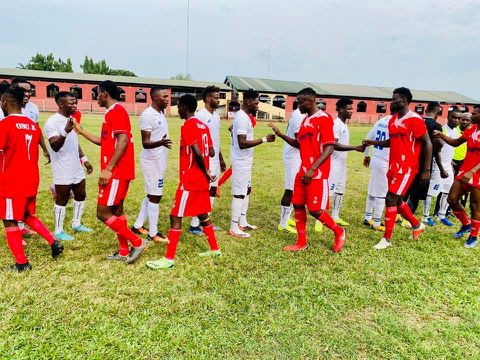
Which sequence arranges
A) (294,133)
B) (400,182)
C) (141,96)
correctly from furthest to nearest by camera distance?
(141,96) → (294,133) → (400,182)

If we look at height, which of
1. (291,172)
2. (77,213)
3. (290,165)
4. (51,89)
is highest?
(51,89)

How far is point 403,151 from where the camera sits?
17.0 feet

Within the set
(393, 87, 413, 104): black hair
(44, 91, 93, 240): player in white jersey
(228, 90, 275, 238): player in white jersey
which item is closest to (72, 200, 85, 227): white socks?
(44, 91, 93, 240): player in white jersey

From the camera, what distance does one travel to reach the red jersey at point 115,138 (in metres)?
4.12

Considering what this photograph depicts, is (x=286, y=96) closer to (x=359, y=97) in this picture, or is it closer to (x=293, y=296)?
(x=359, y=97)

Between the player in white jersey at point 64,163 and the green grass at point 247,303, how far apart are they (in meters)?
0.45

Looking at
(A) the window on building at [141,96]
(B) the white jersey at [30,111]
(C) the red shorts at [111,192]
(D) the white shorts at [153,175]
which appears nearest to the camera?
(C) the red shorts at [111,192]

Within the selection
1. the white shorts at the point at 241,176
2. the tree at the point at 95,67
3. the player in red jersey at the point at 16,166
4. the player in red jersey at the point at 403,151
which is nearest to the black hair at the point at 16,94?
the player in red jersey at the point at 16,166

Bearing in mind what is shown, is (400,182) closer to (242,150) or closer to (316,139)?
(316,139)

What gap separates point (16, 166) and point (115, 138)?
1.15m

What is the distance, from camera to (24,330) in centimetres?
307

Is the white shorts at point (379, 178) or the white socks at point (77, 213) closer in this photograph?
the white socks at point (77, 213)

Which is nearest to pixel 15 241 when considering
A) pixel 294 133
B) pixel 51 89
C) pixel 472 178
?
pixel 294 133

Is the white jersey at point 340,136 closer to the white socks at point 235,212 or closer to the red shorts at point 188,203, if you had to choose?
the white socks at point 235,212
